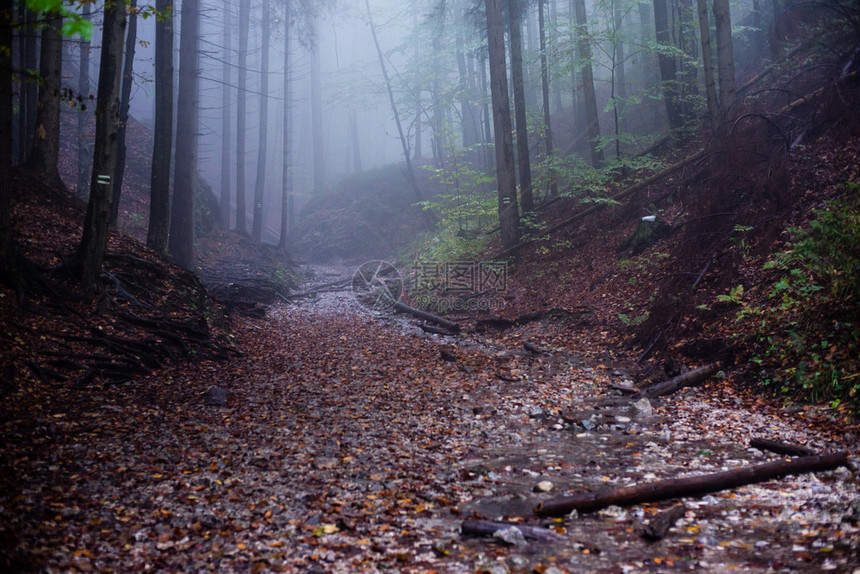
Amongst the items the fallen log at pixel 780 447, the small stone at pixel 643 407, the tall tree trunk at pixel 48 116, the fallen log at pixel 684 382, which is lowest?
the fallen log at pixel 780 447

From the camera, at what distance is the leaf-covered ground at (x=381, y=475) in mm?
3189

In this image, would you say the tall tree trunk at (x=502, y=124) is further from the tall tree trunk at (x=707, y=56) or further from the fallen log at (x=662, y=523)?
the fallen log at (x=662, y=523)

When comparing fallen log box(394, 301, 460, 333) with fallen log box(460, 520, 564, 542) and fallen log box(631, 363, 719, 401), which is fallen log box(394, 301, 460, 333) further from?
fallen log box(460, 520, 564, 542)

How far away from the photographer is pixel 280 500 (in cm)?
408

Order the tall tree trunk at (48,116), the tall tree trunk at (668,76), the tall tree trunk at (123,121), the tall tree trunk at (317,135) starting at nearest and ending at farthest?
the tall tree trunk at (48,116) < the tall tree trunk at (123,121) < the tall tree trunk at (668,76) < the tall tree trunk at (317,135)

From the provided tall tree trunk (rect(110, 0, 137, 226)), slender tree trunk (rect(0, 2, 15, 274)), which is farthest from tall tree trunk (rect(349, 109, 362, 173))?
slender tree trunk (rect(0, 2, 15, 274))

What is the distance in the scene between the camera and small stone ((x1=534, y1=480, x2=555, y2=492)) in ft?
14.1

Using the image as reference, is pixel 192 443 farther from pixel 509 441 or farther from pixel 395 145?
pixel 395 145

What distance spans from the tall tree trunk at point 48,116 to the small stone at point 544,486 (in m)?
11.6

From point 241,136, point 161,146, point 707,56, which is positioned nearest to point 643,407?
point 707,56

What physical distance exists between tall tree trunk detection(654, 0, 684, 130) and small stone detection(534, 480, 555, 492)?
578 inches

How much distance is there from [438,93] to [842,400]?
29.7 m

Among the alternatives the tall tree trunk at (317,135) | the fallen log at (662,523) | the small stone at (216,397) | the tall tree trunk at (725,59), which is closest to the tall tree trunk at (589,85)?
the tall tree trunk at (725,59)

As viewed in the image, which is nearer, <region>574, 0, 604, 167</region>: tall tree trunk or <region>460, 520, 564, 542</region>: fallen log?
<region>460, 520, 564, 542</region>: fallen log
